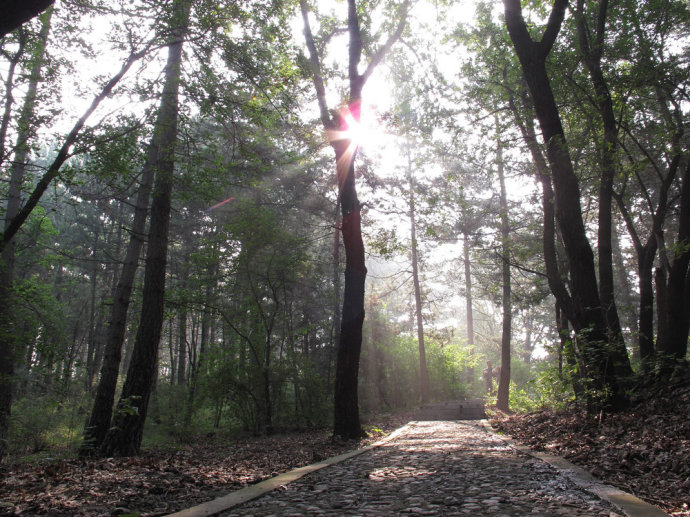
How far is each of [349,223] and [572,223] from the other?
171 inches

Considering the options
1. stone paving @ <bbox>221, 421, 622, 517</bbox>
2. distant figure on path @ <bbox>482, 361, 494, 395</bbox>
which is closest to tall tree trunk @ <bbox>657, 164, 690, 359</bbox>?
stone paving @ <bbox>221, 421, 622, 517</bbox>

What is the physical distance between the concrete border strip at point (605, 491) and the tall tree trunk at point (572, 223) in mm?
2364

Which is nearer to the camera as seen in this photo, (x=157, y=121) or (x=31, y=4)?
(x=31, y=4)

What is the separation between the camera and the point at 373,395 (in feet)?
61.0

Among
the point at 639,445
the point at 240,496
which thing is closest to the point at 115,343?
the point at 240,496

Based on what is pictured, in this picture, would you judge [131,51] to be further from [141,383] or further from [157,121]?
[141,383]

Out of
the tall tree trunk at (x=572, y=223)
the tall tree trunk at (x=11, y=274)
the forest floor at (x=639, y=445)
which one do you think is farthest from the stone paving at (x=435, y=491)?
the tall tree trunk at (x=11, y=274)

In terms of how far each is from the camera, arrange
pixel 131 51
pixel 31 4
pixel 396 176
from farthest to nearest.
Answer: pixel 396 176 → pixel 131 51 → pixel 31 4

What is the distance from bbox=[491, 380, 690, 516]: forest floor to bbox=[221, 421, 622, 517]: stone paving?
484 mm

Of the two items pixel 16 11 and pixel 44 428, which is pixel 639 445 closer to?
pixel 16 11

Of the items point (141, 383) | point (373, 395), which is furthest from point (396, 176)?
point (141, 383)

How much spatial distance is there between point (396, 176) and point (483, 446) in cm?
Result: 1352

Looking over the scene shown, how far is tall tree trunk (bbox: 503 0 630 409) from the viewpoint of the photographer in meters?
6.41

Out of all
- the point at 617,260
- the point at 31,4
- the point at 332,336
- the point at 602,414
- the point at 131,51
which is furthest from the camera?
the point at 617,260
